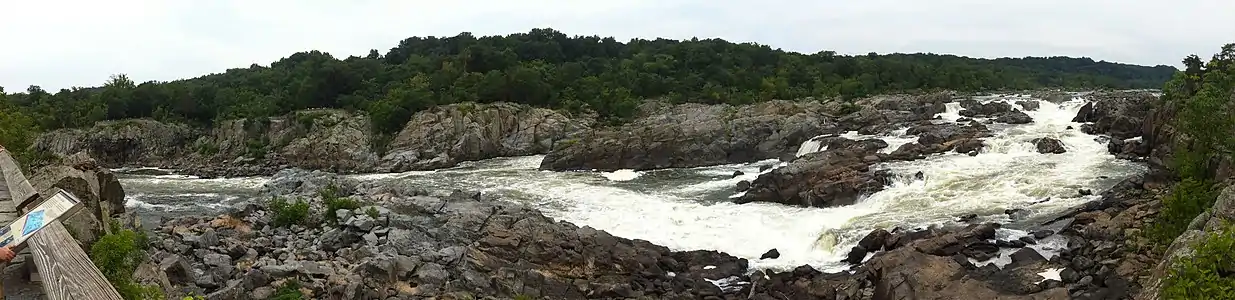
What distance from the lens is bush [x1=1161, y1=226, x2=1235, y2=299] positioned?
7.93m

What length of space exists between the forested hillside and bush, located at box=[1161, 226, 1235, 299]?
4605cm

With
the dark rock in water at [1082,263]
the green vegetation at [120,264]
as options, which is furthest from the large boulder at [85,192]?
the dark rock in water at [1082,263]

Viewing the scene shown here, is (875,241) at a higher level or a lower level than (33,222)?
lower

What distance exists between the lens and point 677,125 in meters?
42.1

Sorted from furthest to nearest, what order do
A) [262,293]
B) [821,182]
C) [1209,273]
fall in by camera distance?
[821,182] → [262,293] → [1209,273]

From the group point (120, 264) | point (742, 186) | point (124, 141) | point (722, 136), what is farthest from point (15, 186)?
point (124, 141)

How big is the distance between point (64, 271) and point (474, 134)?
4354 cm

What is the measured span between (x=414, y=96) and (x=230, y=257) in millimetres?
37097

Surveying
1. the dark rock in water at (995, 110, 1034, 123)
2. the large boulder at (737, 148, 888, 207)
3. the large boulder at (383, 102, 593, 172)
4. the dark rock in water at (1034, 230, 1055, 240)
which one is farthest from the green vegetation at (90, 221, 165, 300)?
the dark rock in water at (995, 110, 1034, 123)

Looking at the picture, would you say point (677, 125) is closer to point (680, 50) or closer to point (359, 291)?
point (359, 291)

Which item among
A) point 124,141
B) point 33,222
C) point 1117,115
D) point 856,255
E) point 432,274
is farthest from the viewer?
point 124,141

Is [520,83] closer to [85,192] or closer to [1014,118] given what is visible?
[1014,118]

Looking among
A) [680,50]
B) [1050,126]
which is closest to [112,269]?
[1050,126]

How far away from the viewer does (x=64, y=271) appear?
3.87 m
